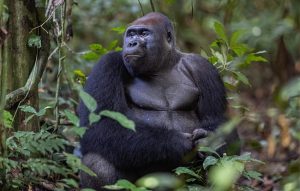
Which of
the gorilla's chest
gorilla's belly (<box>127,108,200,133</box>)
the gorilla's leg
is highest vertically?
the gorilla's chest

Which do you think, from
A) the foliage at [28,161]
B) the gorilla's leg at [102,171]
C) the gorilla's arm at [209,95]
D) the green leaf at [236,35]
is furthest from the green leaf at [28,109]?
the green leaf at [236,35]

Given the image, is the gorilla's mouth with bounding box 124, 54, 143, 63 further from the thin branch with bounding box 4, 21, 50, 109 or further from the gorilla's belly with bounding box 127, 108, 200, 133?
the thin branch with bounding box 4, 21, 50, 109

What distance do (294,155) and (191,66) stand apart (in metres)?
2.09

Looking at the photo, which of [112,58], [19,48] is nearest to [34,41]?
[19,48]

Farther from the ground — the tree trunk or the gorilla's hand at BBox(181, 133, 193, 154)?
the tree trunk

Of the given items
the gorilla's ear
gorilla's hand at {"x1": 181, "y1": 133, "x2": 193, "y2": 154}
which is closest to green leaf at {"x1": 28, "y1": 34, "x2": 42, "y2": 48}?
the gorilla's ear

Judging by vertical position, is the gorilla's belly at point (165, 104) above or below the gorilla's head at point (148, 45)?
below

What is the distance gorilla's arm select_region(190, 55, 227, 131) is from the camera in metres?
4.71

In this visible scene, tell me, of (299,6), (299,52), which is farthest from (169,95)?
(299,52)

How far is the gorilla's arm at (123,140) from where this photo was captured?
14.5ft

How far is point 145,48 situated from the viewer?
468 cm

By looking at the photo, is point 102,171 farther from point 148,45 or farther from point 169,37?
point 169,37

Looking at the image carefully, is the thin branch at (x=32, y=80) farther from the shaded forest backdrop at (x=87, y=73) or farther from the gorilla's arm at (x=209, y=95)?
the gorilla's arm at (x=209, y=95)

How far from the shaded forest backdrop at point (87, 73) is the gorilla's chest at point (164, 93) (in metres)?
0.40
